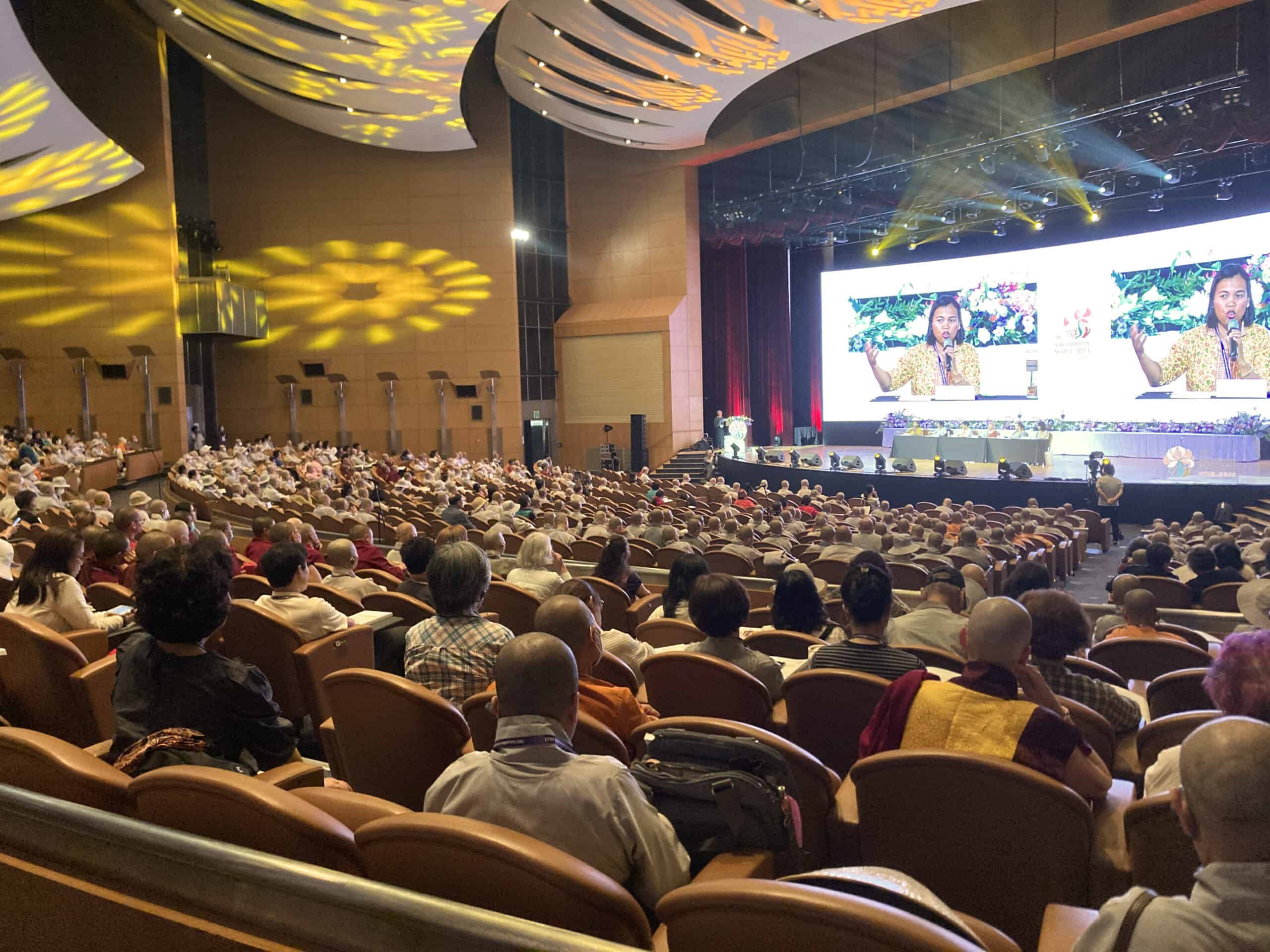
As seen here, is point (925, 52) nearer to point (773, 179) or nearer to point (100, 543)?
point (773, 179)

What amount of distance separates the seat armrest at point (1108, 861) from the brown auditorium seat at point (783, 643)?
162 cm

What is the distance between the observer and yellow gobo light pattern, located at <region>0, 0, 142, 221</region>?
37.4ft

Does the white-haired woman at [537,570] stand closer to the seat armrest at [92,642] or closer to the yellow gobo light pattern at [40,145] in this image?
the seat armrest at [92,642]

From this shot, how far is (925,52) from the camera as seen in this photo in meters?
16.8

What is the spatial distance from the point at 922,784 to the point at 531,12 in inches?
630

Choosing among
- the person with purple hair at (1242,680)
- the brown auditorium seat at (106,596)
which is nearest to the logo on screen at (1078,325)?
the person with purple hair at (1242,680)

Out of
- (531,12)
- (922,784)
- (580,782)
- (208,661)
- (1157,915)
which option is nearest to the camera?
(1157,915)

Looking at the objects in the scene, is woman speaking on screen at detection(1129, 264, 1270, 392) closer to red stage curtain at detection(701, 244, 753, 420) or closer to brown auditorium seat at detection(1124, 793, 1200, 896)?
red stage curtain at detection(701, 244, 753, 420)

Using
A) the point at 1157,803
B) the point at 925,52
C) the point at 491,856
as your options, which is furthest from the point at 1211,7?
the point at 491,856

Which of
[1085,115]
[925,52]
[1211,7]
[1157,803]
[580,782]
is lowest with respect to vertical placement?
[1157,803]

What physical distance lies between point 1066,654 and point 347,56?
15869 mm

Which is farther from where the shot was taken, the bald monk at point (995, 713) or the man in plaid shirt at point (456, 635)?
the man in plaid shirt at point (456, 635)

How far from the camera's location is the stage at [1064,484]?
46.2 ft

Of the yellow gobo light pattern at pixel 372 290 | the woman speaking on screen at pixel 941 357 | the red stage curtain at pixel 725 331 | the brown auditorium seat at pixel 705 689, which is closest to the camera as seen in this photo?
the brown auditorium seat at pixel 705 689
